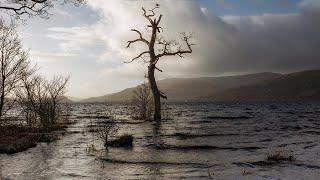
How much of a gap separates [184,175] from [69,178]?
4.36 metres

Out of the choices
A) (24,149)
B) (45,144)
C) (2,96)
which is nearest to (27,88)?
(2,96)

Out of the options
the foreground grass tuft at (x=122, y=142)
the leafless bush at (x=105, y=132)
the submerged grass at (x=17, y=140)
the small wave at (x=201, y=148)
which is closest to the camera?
the submerged grass at (x=17, y=140)

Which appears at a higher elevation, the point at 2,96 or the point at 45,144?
the point at 2,96

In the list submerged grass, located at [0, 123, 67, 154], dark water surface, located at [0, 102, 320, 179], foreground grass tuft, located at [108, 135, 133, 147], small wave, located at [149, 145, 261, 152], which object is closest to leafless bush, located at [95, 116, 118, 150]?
foreground grass tuft, located at [108, 135, 133, 147]

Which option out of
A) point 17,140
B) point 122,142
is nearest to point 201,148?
point 122,142

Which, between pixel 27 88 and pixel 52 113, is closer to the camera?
pixel 27 88

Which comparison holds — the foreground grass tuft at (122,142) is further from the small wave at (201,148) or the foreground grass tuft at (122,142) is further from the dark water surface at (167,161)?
the small wave at (201,148)

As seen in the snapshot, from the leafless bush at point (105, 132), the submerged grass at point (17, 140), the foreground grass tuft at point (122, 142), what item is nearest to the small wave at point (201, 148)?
the foreground grass tuft at point (122, 142)

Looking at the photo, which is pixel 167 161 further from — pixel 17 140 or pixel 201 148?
pixel 17 140

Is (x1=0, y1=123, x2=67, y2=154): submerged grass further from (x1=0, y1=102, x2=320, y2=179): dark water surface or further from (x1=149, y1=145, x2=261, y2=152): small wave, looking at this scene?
(x1=149, y1=145, x2=261, y2=152): small wave

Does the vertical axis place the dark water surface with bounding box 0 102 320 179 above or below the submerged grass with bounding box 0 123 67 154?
below

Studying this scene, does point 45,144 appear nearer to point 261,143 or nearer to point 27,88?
point 27,88

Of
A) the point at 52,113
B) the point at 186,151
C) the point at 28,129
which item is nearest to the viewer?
the point at 186,151

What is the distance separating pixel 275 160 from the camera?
19969 mm
